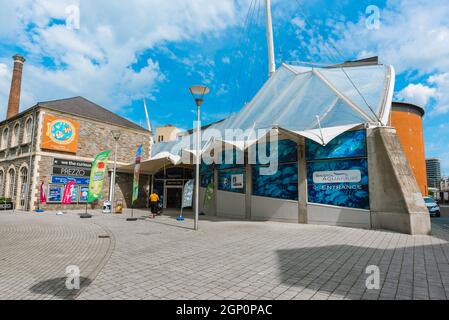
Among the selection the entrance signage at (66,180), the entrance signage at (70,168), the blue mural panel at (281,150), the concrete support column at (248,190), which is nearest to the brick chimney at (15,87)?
the entrance signage at (70,168)

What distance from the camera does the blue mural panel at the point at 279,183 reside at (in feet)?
44.0

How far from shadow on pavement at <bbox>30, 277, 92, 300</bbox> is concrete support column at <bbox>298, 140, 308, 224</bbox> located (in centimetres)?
1028

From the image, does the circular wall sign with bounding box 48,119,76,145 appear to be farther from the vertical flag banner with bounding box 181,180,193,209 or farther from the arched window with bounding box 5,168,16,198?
the vertical flag banner with bounding box 181,180,193,209

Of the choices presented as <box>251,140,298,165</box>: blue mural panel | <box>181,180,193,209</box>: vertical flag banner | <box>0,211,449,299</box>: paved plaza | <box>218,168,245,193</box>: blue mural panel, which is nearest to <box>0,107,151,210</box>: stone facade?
<box>218,168,245,193</box>: blue mural panel

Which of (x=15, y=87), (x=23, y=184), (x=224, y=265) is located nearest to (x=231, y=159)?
(x=224, y=265)

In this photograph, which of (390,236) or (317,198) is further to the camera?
(317,198)

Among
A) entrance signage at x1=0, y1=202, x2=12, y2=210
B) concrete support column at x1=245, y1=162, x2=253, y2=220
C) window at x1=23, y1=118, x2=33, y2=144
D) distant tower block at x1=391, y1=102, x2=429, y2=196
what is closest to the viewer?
concrete support column at x1=245, y1=162, x2=253, y2=220

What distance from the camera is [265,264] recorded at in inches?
227

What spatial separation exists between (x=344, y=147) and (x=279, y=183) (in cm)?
368

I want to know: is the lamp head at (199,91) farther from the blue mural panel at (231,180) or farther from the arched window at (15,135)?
the arched window at (15,135)

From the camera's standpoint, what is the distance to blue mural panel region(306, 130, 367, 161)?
11.8 meters
